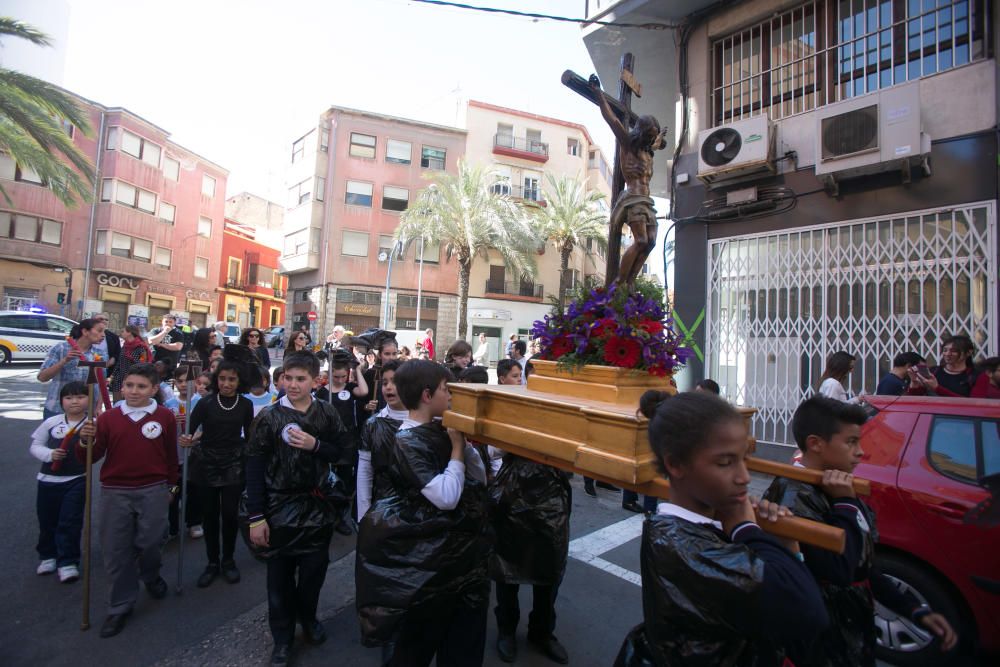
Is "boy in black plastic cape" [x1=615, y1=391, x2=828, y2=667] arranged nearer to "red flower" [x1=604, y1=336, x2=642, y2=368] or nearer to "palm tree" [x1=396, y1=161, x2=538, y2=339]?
"red flower" [x1=604, y1=336, x2=642, y2=368]

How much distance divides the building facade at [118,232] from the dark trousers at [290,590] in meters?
25.3

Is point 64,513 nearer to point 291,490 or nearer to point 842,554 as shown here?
point 291,490

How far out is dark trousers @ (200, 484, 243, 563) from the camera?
151 inches

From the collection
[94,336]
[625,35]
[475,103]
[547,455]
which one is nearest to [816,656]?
[547,455]

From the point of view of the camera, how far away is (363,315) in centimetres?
2966

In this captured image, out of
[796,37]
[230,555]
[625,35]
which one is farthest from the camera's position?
Result: [625,35]

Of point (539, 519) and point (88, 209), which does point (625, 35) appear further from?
point (88, 209)

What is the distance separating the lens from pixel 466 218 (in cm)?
2316

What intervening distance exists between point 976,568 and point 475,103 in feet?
107

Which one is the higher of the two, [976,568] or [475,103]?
[475,103]

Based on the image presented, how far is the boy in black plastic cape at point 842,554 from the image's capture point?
62.9 inches

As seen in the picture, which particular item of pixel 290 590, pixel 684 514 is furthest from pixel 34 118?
pixel 684 514

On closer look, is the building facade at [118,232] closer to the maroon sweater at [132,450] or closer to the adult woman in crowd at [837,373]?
the maroon sweater at [132,450]

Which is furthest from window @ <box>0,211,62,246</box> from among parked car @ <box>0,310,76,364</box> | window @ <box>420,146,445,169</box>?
window @ <box>420,146,445,169</box>
